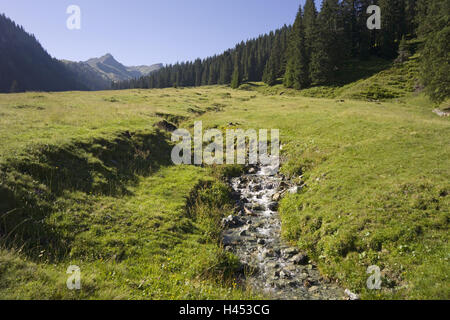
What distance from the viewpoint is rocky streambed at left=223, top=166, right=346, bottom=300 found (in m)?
8.14

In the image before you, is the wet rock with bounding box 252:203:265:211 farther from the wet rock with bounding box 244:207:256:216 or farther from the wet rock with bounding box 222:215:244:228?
the wet rock with bounding box 222:215:244:228

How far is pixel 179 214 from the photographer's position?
11930 millimetres

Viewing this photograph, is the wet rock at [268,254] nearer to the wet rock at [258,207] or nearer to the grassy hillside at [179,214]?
the grassy hillside at [179,214]

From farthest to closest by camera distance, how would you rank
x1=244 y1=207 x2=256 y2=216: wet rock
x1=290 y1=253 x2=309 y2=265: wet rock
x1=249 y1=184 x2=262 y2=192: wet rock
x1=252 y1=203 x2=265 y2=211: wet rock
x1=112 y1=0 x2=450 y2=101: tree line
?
x1=112 y1=0 x2=450 y2=101: tree line
x1=249 y1=184 x2=262 y2=192: wet rock
x1=252 y1=203 x2=265 y2=211: wet rock
x1=244 y1=207 x2=256 y2=216: wet rock
x1=290 y1=253 x2=309 y2=265: wet rock

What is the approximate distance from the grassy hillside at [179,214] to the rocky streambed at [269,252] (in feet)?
2.14

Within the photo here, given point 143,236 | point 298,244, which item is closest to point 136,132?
point 143,236

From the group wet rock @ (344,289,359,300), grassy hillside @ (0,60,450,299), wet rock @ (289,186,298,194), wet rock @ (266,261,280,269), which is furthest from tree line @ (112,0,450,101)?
wet rock @ (344,289,359,300)

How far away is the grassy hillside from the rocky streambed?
65cm

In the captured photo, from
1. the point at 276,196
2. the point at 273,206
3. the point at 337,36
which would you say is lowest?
the point at 273,206

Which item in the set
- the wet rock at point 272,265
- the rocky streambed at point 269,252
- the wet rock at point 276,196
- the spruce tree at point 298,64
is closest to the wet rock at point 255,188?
the rocky streambed at point 269,252

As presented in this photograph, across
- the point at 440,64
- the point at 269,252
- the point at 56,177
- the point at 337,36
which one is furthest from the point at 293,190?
the point at 337,36

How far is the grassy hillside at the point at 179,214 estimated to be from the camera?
6.97 m

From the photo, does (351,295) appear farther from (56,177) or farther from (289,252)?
(56,177)

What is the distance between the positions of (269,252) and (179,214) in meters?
5.06
